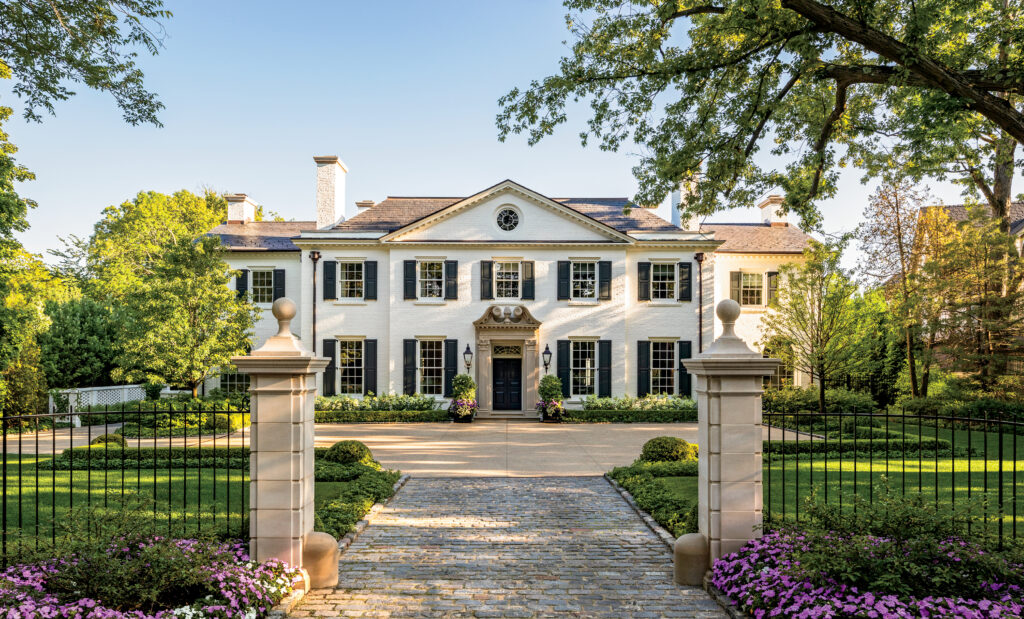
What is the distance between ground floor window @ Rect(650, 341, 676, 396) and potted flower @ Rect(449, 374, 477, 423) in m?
6.79

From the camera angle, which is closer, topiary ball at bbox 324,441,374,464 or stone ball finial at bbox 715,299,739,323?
stone ball finial at bbox 715,299,739,323

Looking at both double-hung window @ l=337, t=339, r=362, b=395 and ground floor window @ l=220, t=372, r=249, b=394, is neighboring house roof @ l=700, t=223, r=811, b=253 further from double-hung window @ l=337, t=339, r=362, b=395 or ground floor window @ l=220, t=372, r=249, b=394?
ground floor window @ l=220, t=372, r=249, b=394

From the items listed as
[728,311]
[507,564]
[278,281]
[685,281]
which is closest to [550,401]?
[685,281]

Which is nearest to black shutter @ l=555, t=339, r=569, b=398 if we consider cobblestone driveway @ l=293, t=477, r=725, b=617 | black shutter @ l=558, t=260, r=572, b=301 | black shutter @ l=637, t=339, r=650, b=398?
black shutter @ l=558, t=260, r=572, b=301

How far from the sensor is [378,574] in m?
5.85

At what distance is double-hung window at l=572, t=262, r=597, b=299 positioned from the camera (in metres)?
22.9

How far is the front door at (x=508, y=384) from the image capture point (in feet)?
74.7

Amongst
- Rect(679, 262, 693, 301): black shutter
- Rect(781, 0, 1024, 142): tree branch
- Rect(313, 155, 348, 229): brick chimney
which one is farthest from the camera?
Rect(313, 155, 348, 229): brick chimney

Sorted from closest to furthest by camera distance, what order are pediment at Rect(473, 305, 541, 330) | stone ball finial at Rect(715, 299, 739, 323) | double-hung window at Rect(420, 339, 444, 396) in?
stone ball finial at Rect(715, 299, 739, 323) → pediment at Rect(473, 305, 541, 330) → double-hung window at Rect(420, 339, 444, 396)

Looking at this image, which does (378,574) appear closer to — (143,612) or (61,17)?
(143,612)

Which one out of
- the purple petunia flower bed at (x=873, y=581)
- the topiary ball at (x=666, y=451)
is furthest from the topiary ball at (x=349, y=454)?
the purple petunia flower bed at (x=873, y=581)

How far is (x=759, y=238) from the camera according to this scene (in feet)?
83.7

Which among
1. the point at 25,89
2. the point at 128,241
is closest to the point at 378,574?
the point at 25,89

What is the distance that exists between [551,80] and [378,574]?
24.7 ft
